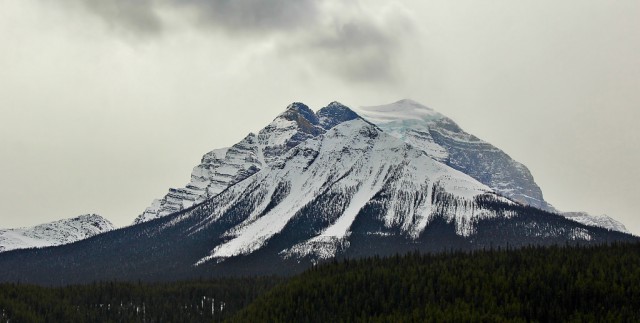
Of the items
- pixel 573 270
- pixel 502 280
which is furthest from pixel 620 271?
pixel 502 280

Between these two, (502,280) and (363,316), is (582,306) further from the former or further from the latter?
(363,316)

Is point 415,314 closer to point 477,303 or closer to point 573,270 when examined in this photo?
point 477,303

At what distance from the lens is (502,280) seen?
197 meters

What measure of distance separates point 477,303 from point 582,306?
26.2 metres

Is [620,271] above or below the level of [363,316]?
above

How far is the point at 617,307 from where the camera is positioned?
180250mm

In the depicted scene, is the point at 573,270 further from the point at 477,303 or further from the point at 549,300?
the point at 477,303

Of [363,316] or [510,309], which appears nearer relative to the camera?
[510,309]

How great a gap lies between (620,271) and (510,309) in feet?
109

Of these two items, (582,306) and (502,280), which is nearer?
(582,306)

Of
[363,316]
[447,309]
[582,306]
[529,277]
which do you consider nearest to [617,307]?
[582,306]

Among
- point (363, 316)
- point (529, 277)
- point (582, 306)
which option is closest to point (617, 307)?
point (582, 306)

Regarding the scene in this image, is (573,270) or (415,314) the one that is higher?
(573,270)

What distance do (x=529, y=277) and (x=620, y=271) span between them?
23.3m
